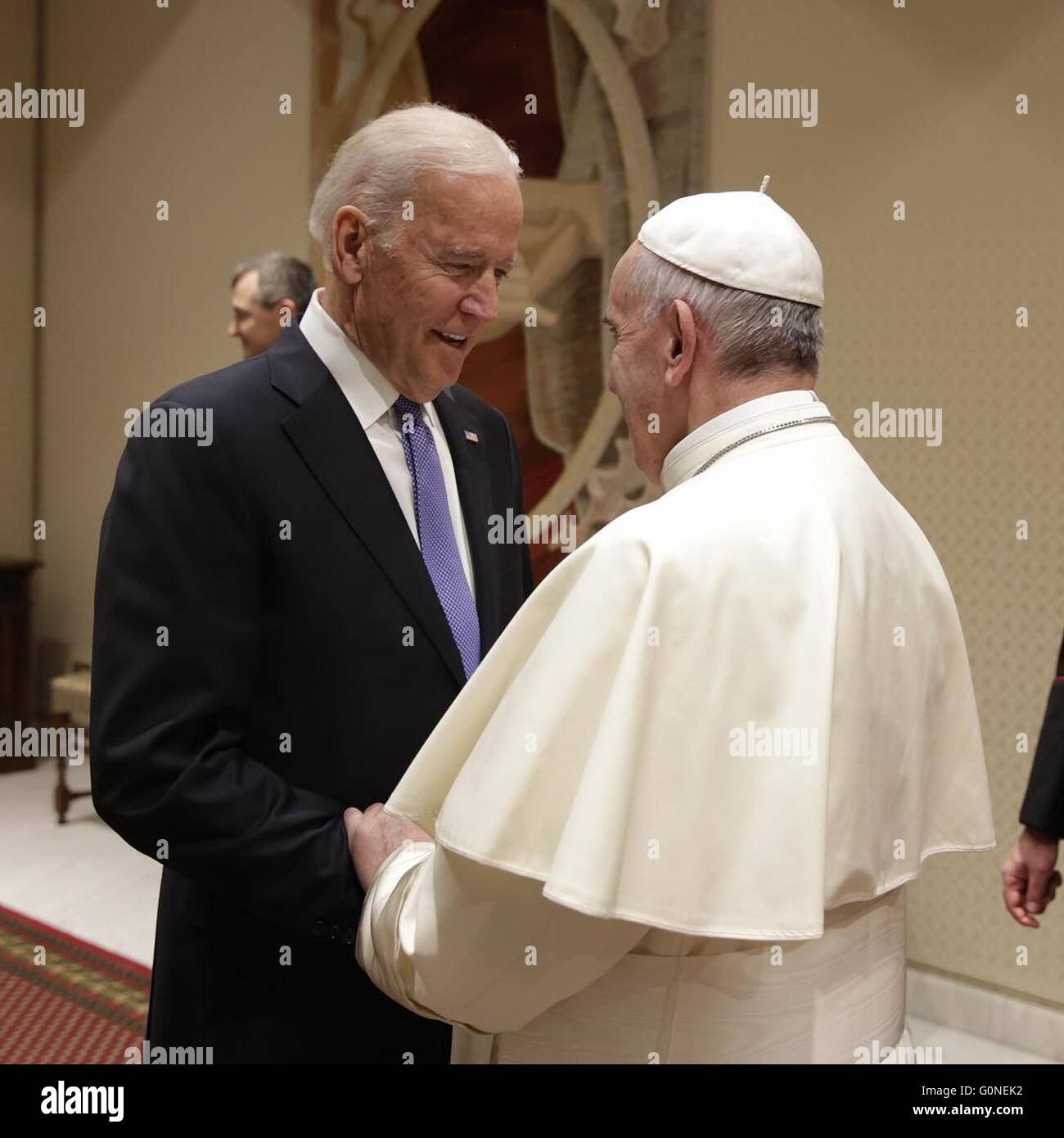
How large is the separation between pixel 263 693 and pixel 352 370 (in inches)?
20.3

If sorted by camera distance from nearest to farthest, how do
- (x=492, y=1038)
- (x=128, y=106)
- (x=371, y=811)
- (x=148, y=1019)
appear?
(x=492, y=1038), (x=371, y=811), (x=148, y=1019), (x=128, y=106)

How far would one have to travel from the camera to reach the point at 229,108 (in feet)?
22.7

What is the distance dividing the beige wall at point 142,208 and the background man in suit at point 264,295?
1.49m

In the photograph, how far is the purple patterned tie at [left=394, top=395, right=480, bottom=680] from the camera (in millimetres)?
2021

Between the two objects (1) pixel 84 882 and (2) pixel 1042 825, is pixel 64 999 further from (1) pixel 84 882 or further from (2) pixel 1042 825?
(2) pixel 1042 825

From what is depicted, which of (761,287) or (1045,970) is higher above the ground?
(761,287)

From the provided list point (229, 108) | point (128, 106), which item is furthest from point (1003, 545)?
point (128, 106)

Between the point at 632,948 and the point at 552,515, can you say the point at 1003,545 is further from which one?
the point at 632,948

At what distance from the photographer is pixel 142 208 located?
750 centimetres

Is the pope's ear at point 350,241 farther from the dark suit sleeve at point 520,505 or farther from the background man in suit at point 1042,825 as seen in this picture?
the background man in suit at point 1042,825

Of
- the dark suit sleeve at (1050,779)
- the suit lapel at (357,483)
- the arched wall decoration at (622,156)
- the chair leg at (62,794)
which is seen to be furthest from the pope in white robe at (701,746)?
the chair leg at (62,794)

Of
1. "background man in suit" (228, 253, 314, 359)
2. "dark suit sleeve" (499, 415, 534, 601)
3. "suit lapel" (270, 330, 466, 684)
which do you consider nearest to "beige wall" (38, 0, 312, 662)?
"background man in suit" (228, 253, 314, 359)

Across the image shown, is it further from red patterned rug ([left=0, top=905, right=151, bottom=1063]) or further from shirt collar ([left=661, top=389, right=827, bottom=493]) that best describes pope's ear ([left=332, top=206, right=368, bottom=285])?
red patterned rug ([left=0, top=905, right=151, bottom=1063])

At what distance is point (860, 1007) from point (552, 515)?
3.84 meters
